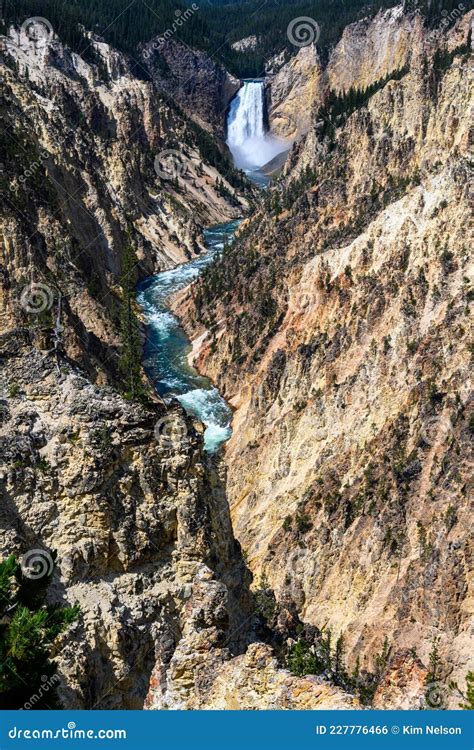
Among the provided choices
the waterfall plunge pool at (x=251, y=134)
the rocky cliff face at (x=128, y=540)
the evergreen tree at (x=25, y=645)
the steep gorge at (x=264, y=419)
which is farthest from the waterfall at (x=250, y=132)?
the evergreen tree at (x=25, y=645)

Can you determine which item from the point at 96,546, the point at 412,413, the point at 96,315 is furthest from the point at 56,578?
the point at 96,315

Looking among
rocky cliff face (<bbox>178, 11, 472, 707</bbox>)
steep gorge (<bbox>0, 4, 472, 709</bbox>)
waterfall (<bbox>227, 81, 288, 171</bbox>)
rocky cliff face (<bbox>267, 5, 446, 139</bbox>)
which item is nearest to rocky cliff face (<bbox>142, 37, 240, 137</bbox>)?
waterfall (<bbox>227, 81, 288, 171</bbox>)

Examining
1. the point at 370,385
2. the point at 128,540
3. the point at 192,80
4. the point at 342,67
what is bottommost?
the point at 370,385

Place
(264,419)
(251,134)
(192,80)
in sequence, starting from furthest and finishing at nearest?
(251,134) → (192,80) → (264,419)

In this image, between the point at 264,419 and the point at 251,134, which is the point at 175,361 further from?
the point at 251,134

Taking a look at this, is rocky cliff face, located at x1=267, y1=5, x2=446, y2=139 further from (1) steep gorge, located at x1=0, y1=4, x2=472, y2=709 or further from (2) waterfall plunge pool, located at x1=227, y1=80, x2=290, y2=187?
(1) steep gorge, located at x1=0, y1=4, x2=472, y2=709

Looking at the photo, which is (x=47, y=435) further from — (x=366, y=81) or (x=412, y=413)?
(x=366, y=81)

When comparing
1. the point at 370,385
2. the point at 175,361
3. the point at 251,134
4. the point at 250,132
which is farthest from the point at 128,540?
the point at 250,132

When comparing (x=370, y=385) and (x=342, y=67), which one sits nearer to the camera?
(x=370, y=385)
